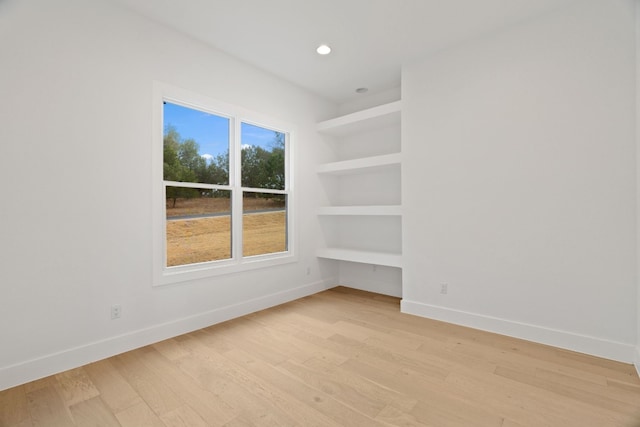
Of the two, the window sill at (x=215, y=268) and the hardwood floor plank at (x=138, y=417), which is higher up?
the window sill at (x=215, y=268)

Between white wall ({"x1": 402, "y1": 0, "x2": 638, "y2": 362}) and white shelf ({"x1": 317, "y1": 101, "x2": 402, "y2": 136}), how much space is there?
0.25 meters

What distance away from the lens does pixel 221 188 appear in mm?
3236

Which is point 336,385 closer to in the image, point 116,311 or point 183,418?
point 183,418

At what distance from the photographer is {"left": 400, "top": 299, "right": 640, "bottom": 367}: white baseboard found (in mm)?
2308

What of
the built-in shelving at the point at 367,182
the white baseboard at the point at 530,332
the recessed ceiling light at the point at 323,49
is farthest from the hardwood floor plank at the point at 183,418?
the recessed ceiling light at the point at 323,49

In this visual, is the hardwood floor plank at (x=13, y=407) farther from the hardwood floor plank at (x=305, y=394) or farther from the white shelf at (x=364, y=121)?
the white shelf at (x=364, y=121)

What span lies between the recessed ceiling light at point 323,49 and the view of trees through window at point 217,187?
3.86 ft

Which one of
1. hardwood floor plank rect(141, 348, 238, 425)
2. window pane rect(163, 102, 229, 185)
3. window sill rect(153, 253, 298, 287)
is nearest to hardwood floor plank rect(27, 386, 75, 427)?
hardwood floor plank rect(141, 348, 238, 425)

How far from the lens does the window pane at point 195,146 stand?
2869 millimetres

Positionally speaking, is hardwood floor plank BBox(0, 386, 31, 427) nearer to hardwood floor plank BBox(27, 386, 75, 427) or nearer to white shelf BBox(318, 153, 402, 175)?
hardwood floor plank BBox(27, 386, 75, 427)

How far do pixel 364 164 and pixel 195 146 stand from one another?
2075 millimetres

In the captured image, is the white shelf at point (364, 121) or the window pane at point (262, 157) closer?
the window pane at point (262, 157)

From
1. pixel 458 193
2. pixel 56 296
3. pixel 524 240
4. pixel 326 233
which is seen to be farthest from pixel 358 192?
pixel 56 296

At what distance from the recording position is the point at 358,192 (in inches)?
179
